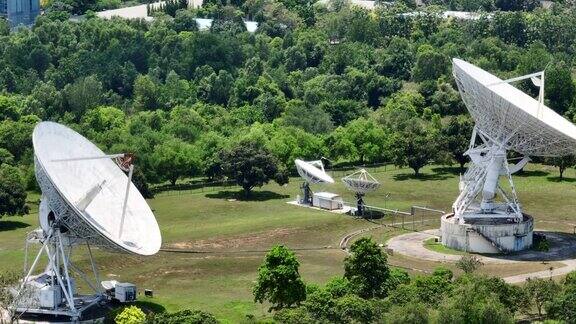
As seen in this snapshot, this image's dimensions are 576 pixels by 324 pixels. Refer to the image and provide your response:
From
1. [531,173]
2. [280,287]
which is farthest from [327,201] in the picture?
[280,287]

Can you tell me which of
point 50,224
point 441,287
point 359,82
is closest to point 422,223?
point 441,287

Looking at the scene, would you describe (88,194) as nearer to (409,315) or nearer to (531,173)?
(409,315)

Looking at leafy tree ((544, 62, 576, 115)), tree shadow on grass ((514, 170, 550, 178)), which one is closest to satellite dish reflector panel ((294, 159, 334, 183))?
tree shadow on grass ((514, 170, 550, 178))

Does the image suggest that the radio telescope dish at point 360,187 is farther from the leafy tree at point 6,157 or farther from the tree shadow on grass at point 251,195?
the leafy tree at point 6,157

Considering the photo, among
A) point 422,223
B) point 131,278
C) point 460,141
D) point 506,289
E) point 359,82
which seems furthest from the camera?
point 359,82

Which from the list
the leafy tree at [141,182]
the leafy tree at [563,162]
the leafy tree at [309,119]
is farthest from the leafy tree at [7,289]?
the leafy tree at [309,119]

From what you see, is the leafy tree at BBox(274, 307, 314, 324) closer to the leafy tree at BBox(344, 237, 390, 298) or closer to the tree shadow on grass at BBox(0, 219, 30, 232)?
the leafy tree at BBox(344, 237, 390, 298)

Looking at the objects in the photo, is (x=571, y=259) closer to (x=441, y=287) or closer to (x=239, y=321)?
(x=441, y=287)
